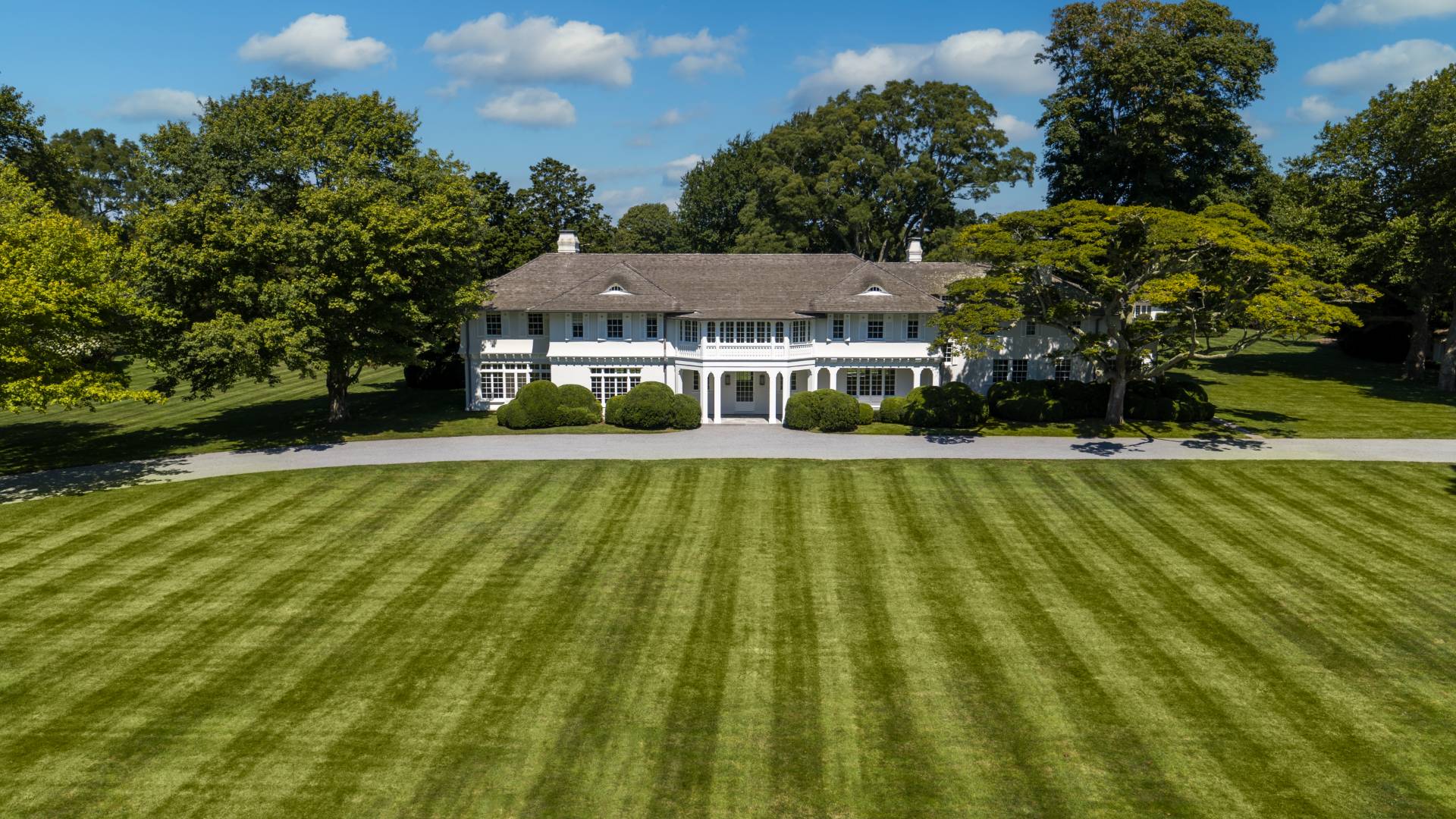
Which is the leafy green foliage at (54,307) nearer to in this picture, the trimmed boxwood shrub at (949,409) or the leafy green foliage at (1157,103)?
the trimmed boxwood shrub at (949,409)

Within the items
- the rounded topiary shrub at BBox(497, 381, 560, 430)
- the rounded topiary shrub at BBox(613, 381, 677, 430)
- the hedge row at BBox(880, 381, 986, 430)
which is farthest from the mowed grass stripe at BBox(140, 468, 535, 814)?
the hedge row at BBox(880, 381, 986, 430)

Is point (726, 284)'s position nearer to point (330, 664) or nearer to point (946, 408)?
point (946, 408)

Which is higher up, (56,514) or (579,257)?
(579,257)

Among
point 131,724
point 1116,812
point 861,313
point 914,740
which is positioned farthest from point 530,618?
point 861,313

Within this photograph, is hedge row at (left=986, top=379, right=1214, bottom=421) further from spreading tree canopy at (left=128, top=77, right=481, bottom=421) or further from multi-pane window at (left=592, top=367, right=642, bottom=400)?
spreading tree canopy at (left=128, top=77, right=481, bottom=421)

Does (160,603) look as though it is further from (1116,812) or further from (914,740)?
(1116,812)

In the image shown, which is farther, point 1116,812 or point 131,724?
point 131,724
